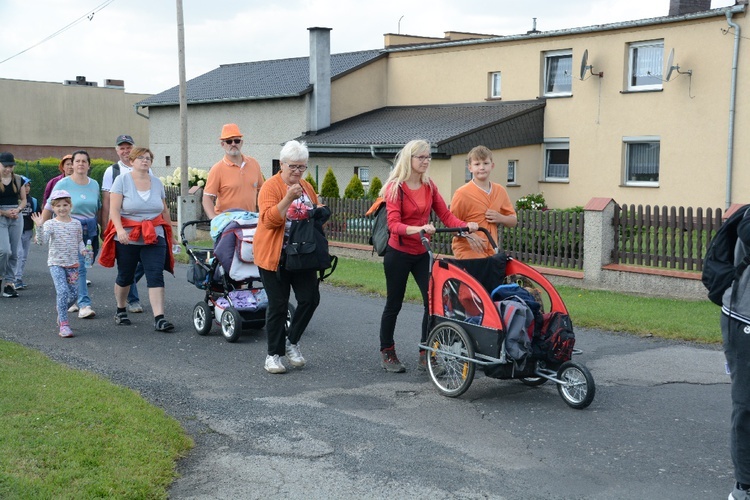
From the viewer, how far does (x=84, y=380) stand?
7555 millimetres

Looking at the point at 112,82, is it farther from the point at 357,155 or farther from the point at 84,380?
the point at 84,380

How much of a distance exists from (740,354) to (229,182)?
6.58 m

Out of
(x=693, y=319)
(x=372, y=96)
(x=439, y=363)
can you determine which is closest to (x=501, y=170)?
(x=372, y=96)

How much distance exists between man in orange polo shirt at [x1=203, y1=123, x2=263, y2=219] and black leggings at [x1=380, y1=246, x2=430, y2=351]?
2602 millimetres

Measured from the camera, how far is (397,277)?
8266mm

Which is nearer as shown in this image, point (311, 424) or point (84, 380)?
point (311, 424)

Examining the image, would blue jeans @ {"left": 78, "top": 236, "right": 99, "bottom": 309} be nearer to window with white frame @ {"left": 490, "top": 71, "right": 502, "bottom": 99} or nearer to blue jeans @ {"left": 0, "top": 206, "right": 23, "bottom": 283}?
blue jeans @ {"left": 0, "top": 206, "right": 23, "bottom": 283}

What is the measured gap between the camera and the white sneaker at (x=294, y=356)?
859 cm

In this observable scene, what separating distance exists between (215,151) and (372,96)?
7.29m

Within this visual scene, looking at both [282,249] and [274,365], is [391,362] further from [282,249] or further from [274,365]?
[282,249]

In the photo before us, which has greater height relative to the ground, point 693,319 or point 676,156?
point 676,156

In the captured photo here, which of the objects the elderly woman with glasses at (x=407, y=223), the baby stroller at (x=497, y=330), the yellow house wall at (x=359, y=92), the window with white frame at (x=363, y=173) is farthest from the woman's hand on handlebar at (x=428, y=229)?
the yellow house wall at (x=359, y=92)

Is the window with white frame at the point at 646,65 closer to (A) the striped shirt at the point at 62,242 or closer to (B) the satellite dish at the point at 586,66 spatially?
(B) the satellite dish at the point at 586,66

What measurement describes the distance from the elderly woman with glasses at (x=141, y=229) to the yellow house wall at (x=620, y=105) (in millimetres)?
16712
